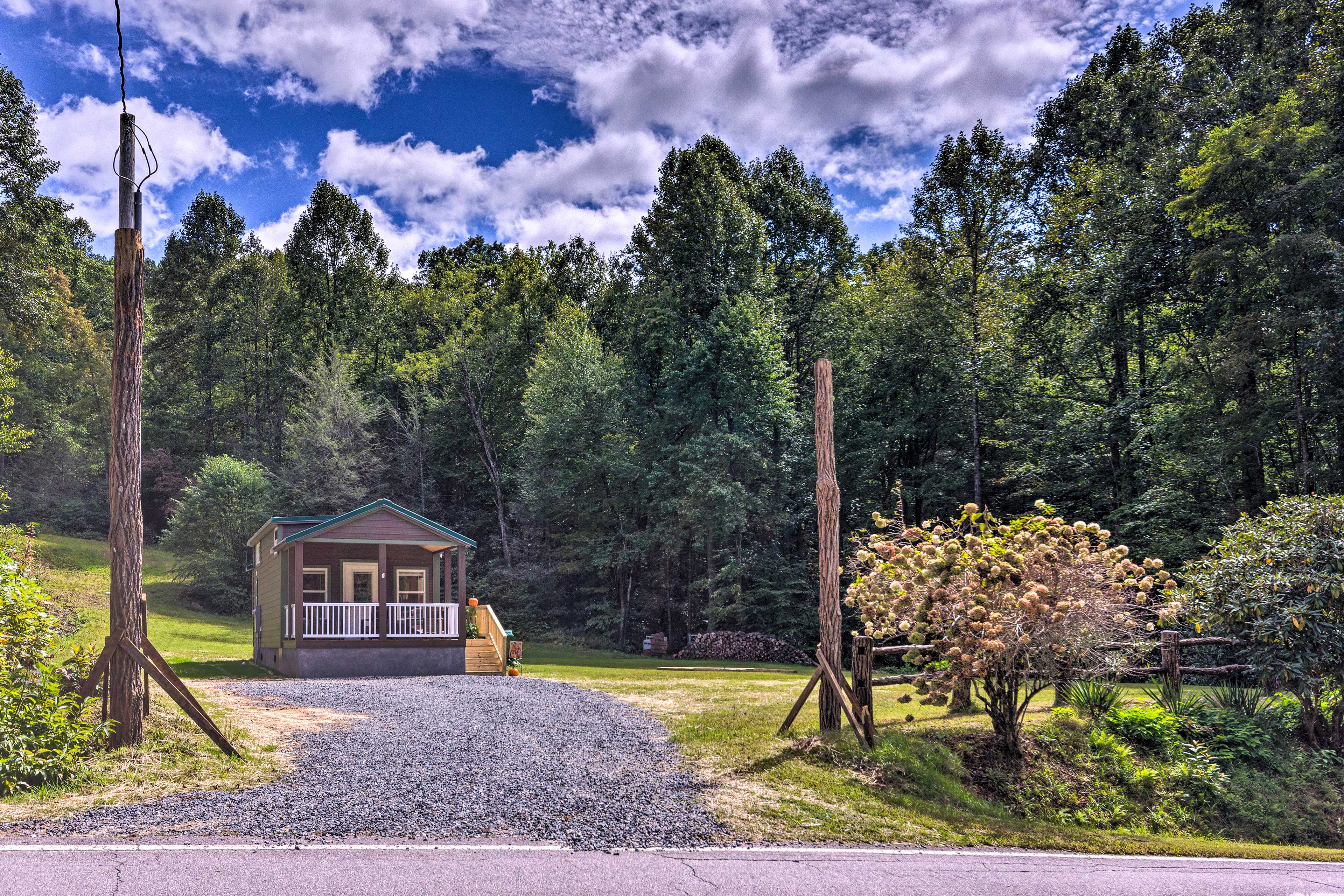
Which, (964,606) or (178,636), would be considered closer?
(964,606)

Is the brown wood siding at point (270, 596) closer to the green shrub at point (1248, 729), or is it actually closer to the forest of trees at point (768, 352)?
the forest of trees at point (768, 352)

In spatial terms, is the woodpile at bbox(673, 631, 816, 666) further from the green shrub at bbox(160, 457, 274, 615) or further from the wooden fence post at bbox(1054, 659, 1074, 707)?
the green shrub at bbox(160, 457, 274, 615)

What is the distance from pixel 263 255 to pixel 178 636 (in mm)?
26610

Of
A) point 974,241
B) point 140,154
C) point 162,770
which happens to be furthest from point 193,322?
point 162,770

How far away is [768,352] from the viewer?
94.2 feet

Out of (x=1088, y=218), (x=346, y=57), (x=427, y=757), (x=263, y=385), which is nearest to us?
(x=427, y=757)

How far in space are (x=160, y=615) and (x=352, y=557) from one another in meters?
14.2

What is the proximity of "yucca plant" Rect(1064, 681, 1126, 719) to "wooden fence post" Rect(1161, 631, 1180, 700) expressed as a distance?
0.76 metres

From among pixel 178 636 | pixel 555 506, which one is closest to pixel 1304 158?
pixel 555 506

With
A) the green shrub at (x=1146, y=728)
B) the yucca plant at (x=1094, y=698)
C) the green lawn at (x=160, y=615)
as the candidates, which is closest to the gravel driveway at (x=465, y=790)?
the green lawn at (x=160, y=615)

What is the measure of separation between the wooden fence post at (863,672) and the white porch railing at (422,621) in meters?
11.4

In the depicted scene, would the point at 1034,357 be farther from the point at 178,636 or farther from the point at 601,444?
the point at 178,636

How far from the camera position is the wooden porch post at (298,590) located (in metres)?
17.4

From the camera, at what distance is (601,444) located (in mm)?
32562
